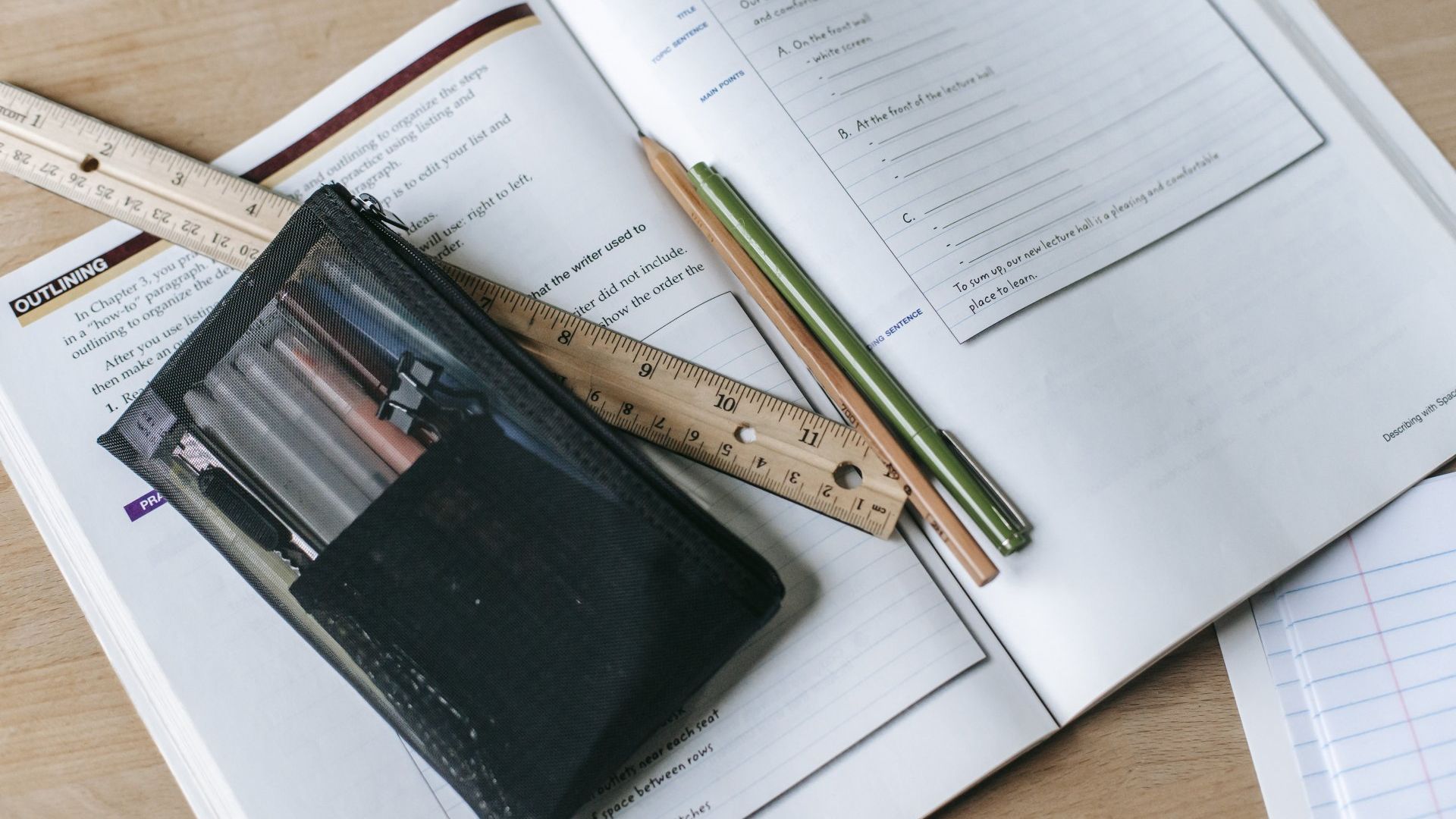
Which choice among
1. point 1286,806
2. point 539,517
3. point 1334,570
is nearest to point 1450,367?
point 1334,570

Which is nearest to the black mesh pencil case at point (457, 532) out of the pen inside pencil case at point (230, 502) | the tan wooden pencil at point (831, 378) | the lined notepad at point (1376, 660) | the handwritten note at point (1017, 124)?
the pen inside pencil case at point (230, 502)

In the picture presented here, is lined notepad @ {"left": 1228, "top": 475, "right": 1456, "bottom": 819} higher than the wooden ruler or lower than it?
Result: lower

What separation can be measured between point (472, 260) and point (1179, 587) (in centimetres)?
53

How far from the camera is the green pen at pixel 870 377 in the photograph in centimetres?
56

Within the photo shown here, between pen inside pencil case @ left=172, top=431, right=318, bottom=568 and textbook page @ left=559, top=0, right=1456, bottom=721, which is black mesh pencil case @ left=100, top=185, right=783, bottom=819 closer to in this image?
pen inside pencil case @ left=172, top=431, right=318, bottom=568

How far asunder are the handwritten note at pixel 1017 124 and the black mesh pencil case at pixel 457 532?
26 centimetres

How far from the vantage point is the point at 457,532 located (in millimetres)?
526

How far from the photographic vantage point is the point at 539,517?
0.53 m

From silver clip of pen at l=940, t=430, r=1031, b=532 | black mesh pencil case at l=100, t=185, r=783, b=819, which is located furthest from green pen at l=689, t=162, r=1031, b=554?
black mesh pencil case at l=100, t=185, r=783, b=819

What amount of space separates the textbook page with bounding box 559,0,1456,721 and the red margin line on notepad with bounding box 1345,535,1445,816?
0.13 feet

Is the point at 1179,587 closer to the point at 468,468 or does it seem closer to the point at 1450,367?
the point at 1450,367

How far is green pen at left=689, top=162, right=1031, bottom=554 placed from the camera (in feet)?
1.84

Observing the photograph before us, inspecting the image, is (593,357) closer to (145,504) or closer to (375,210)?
(375,210)

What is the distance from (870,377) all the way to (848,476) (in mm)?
70
